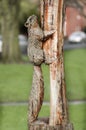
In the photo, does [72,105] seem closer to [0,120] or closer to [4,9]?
[0,120]

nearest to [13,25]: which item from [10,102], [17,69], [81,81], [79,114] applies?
[17,69]

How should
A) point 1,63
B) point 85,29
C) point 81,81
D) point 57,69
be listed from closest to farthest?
point 57,69 < point 81,81 < point 1,63 < point 85,29

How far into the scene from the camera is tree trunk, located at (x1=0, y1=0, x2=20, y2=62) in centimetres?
3600

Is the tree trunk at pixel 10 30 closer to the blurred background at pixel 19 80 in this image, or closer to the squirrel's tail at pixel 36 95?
the blurred background at pixel 19 80

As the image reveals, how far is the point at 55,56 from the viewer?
9.64m

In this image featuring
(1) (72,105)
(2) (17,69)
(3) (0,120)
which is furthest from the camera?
(2) (17,69)

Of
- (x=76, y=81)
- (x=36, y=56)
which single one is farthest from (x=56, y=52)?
(x=76, y=81)

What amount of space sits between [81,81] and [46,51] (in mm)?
15175

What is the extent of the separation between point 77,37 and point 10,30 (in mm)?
28671

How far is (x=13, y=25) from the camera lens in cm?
3616

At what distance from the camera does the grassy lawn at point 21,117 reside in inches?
577

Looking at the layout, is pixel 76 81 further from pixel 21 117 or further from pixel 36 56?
pixel 36 56

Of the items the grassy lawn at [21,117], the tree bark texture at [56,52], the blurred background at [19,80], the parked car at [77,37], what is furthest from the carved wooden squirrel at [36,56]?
the parked car at [77,37]

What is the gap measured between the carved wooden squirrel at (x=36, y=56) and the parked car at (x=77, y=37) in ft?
176
